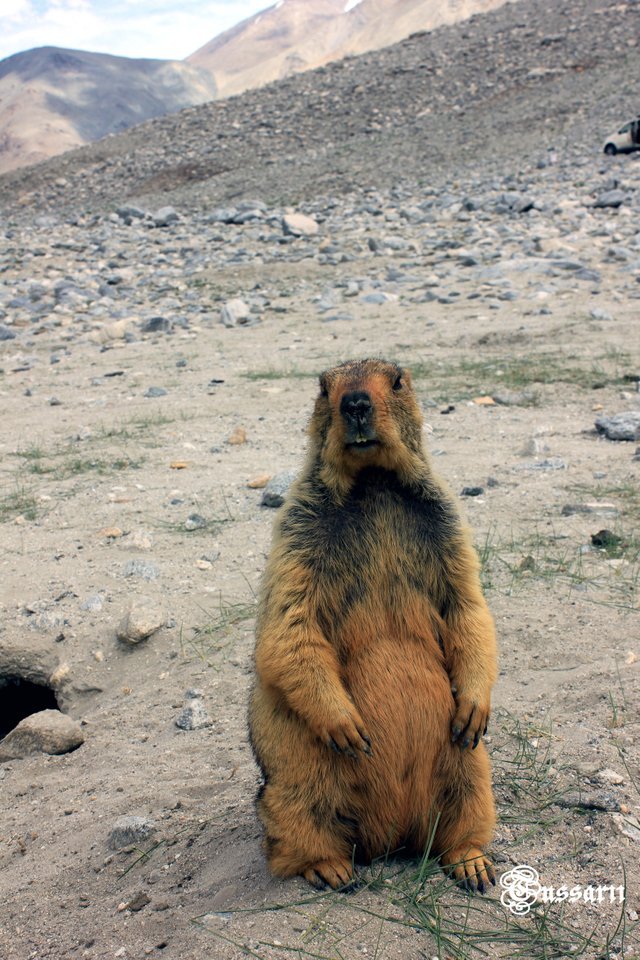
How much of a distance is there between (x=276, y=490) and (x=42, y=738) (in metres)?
2.45

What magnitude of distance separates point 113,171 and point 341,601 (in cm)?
2969

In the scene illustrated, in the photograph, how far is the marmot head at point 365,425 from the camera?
283 centimetres

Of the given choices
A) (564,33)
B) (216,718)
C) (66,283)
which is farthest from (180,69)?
(216,718)

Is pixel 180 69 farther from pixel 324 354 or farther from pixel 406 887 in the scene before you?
pixel 406 887

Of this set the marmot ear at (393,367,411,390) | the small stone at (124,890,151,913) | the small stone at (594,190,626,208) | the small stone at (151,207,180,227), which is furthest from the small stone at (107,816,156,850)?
the small stone at (151,207,180,227)

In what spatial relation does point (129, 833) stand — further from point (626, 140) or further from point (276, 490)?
point (626, 140)

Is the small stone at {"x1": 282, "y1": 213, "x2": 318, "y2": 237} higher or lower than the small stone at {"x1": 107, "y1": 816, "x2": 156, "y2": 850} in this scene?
higher

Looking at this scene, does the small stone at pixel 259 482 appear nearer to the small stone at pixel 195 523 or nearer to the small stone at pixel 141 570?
the small stone at pixel 195 523

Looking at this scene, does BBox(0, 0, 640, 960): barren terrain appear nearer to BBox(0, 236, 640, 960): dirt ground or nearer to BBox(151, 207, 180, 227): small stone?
BBox(0, 236, 640, 960): dirt ground

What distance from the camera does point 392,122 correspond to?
2873 centimetres

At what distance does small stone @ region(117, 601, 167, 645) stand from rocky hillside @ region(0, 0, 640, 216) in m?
18.8

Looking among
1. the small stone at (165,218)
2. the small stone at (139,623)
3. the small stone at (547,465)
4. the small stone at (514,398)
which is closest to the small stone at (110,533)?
the small stone at (139,623)

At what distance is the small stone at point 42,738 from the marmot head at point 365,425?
2208 millimetres

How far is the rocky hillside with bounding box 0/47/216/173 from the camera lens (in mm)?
74375
